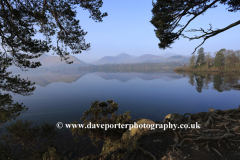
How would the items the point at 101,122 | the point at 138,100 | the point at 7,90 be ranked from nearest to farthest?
the point at 7,90
the point at 101,122
the point at 138,100

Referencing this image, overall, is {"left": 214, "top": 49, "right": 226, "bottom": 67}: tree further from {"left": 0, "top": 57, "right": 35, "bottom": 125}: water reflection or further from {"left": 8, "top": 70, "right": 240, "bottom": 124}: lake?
{"left": 0, "top": 57, "right": 35, "bottom": 125}: water reflection

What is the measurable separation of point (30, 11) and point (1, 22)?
2.25m

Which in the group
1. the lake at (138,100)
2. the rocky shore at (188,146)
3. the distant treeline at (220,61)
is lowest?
the lake at (138,100)

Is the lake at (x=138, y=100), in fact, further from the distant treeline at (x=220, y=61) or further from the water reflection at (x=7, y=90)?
the distant treeline at (x=220, y=61)

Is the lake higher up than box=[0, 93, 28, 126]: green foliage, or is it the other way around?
box=[0, 93, 28, 126]: green foliage

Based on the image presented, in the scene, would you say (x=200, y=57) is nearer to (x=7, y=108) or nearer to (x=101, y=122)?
(x=101, y=122)

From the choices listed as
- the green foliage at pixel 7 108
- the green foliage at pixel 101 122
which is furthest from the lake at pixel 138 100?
the green foliage at pixel 7 108

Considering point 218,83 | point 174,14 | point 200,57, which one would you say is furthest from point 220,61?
point 174,14

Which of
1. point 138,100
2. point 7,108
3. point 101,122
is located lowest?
point 138,100

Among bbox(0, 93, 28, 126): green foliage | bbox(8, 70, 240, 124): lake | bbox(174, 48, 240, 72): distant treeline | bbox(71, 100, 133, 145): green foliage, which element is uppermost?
bbox(174, 48, 240, 72): distant treeline

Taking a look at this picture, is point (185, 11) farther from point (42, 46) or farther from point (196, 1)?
point (42, 46)

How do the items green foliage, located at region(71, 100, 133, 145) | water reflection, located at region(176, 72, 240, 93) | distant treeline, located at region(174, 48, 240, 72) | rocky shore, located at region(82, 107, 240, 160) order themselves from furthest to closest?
distant treeline, located at region(174, 48, 240, 72) → water reflection, located at region(176, 72, 240, 93) → green foliage, located at region(71, 100, 133, 145) → rocky shore, located at region(82, 107, 240, 160)

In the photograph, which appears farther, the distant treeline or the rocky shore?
the distant treeline

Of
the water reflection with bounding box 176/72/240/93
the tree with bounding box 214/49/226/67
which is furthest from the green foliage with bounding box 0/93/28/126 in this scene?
the tree with bounding box 214/49/226/67
